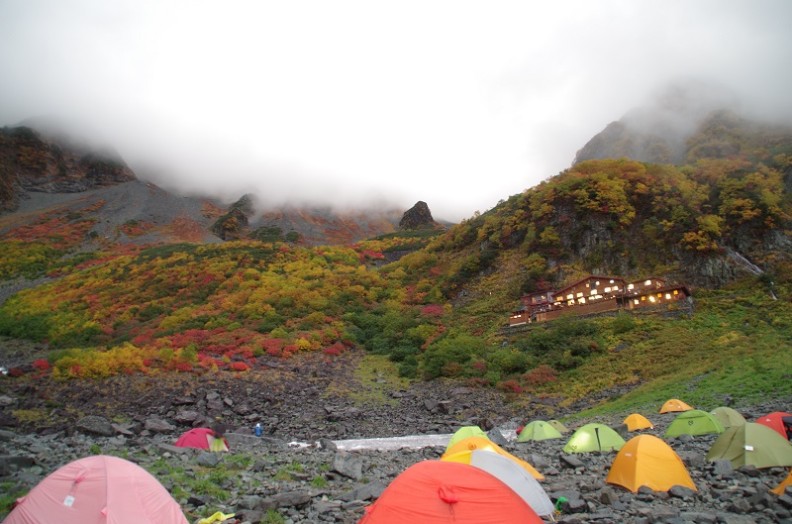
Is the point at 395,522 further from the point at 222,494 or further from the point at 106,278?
the point at 106,278

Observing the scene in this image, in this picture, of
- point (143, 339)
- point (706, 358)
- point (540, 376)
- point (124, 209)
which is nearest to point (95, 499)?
Answer: point (540, 376)

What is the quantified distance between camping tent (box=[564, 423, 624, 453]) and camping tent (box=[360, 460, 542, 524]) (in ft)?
29.3

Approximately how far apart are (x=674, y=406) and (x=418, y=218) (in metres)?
116

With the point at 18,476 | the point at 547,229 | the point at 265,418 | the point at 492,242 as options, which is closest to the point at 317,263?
the point at 492,242

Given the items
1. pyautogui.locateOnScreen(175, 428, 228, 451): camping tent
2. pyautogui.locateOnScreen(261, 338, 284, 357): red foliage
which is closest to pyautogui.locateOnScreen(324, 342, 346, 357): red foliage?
pyautogui.locateOnScreen(261, 338, 284, 357): red foliage

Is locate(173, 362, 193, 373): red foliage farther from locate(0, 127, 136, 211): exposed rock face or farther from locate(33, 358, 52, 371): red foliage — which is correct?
locate(0, 127, 136, 211): exposed rock face

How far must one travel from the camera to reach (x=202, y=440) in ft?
54.5

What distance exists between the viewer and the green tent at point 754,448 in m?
9.66

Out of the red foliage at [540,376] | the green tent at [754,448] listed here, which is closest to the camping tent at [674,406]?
the green tent at [754,448]

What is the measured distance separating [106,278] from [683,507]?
7021cm

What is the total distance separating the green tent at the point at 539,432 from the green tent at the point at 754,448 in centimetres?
736

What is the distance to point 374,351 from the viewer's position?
135 ft

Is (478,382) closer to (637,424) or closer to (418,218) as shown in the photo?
(637,424)

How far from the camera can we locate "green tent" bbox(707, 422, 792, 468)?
966 centimetres
